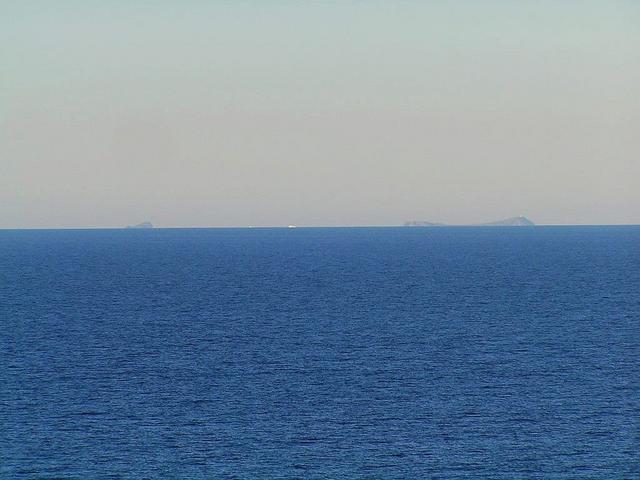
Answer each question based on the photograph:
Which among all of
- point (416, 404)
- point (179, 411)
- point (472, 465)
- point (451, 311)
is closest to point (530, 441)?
point (472, 465)

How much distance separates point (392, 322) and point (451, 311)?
1375 centimetres

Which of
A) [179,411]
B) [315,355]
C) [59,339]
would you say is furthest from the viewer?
[59,339]

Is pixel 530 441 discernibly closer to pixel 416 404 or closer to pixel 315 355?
pixel 416 404

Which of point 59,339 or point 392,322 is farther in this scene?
point 392,322

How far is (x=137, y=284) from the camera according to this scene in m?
172

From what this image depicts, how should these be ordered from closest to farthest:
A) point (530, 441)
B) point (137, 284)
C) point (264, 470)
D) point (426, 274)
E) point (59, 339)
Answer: point (264, 470) → point (530, 441) → point (59, 339) → point (137, 284) → point (426, 274)

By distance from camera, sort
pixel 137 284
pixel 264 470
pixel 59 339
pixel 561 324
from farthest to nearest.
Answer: pixel 137 284 < pixel 561 324 < pixel 59 339 < pixel 264 470

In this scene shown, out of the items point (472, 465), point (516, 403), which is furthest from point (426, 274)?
point (472, 465)

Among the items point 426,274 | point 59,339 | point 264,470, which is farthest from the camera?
point 426,274

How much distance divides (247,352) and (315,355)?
667 centimetres

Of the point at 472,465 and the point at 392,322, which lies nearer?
the point at 472,465

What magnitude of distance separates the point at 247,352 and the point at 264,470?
117ft

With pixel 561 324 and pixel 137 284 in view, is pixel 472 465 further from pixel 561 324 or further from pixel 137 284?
pixel 137 284

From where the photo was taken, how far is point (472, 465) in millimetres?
55688
